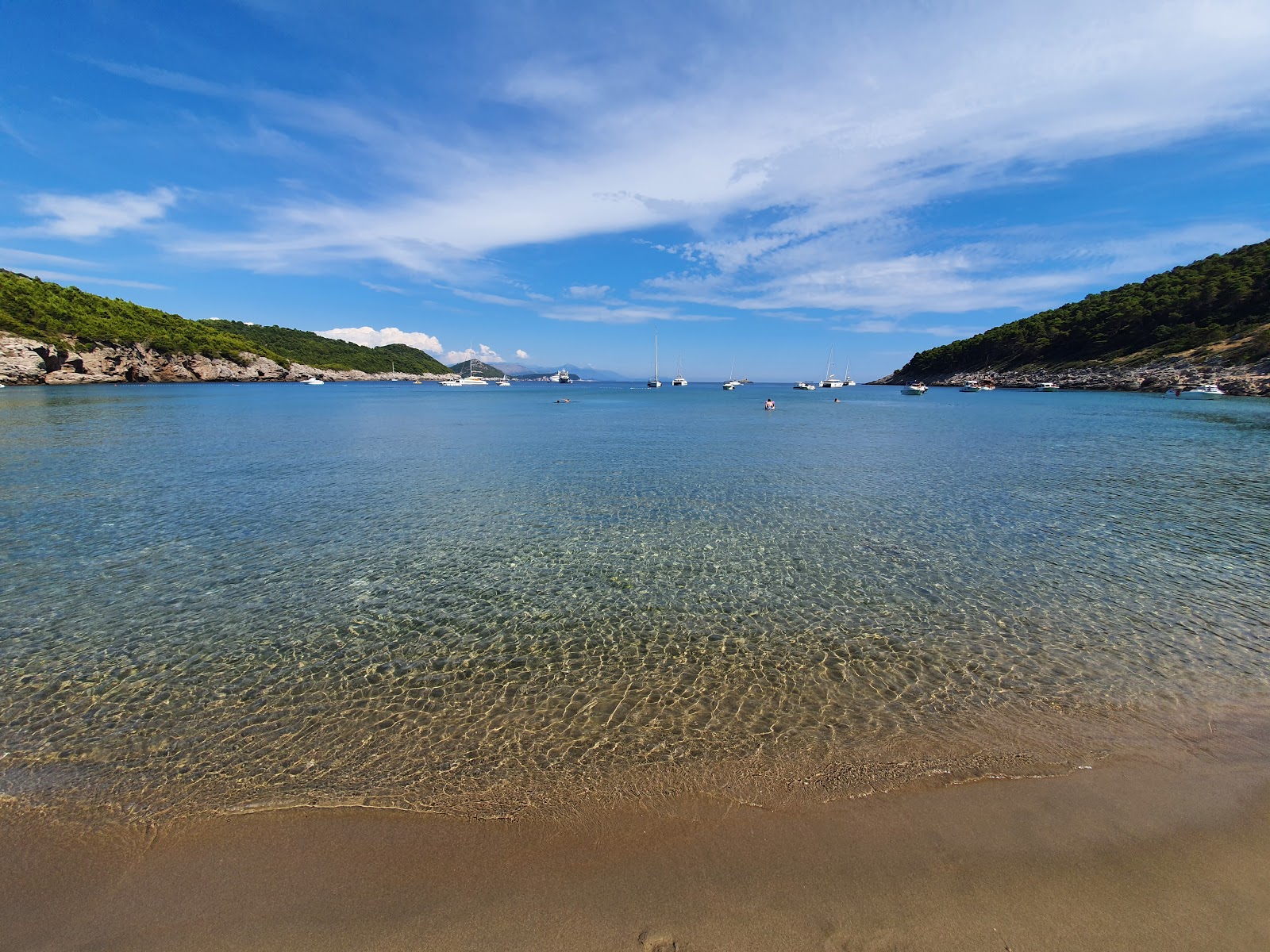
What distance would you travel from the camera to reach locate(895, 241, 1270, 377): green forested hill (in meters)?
106

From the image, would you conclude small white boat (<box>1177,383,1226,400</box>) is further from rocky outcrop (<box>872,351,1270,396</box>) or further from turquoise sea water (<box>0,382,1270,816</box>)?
turquoise sea water (<box>0,382,1270,816</box>)

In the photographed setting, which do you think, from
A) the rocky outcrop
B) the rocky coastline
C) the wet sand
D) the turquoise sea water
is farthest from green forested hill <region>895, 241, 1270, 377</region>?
the rocky coastline

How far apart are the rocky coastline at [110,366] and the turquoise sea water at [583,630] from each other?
105 metres

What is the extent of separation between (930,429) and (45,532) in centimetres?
5322

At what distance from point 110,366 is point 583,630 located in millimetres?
149753

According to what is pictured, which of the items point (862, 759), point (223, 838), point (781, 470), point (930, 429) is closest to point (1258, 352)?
point (930, 429)

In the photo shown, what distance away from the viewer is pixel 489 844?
5148mm

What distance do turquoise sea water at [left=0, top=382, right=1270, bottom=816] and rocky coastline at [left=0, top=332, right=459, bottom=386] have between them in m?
105

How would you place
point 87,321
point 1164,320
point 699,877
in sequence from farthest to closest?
point 1164,320 → point 87,321 → point 699,877

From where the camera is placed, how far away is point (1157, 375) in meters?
108

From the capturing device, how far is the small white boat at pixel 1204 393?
285 ft

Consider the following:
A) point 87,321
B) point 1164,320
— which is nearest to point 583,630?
point 87,321

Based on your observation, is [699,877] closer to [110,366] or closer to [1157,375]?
[1157,375]

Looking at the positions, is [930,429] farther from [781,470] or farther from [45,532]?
[45,532]
